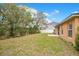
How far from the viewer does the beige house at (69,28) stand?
545 centimetres

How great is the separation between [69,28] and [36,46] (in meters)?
0.87

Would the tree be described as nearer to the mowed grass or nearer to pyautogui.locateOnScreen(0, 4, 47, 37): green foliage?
pyautogui.locateOnScreen(0, 4, 47, 37): green foliage

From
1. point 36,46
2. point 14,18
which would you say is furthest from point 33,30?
point 14,18

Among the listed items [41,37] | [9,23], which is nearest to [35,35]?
[41,37]

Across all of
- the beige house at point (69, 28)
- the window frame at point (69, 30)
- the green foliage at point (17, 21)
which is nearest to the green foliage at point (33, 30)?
the green foliage at point (17, 21)

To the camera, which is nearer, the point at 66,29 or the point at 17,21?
the point at 17,21

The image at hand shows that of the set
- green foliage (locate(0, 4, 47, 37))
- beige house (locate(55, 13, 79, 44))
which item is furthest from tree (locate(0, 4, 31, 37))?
beige house (locate(55, 13, 79, 44))

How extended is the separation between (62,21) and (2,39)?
1427 millimetres

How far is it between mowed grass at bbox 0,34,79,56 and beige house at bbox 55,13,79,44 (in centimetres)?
14

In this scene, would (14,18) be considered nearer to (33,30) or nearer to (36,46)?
(33,30)

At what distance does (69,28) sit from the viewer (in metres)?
5.62

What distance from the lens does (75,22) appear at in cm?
545

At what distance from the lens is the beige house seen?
5449 mm

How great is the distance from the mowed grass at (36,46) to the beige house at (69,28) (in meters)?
0.14
